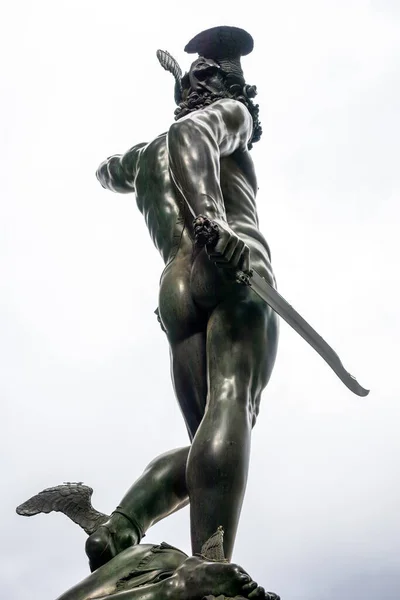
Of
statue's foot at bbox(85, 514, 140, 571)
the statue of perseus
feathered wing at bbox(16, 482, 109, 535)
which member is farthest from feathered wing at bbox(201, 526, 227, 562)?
feathered wing at bbox(16, 482, 109, 535)

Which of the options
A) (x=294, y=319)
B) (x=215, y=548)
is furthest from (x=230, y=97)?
(x=215, y=548)

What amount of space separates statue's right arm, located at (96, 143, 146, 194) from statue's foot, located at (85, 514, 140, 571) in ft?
6.62

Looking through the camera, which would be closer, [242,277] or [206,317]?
[242,277]

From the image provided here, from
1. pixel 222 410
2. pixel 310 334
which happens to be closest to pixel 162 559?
pixel 222 410

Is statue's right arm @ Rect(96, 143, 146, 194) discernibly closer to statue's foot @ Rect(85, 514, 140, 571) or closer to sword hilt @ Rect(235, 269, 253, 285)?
sword hilt @ Rect(235, 269, 253, 285)

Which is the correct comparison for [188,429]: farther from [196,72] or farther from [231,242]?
[196,72]

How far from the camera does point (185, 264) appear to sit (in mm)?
5207

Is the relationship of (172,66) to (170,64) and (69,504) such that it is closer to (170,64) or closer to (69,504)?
(170,64)

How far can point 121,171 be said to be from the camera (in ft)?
20.2

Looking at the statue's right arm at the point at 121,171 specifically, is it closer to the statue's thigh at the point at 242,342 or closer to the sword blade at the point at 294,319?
the statue's thigh at the point at 242,342

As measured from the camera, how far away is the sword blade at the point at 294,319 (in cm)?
473

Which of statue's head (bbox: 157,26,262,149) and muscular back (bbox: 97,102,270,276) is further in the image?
statue's head (bbox: 157,26,262,149)

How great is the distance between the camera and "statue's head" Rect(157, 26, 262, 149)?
237 inches

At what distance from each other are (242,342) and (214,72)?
75.3 inches
